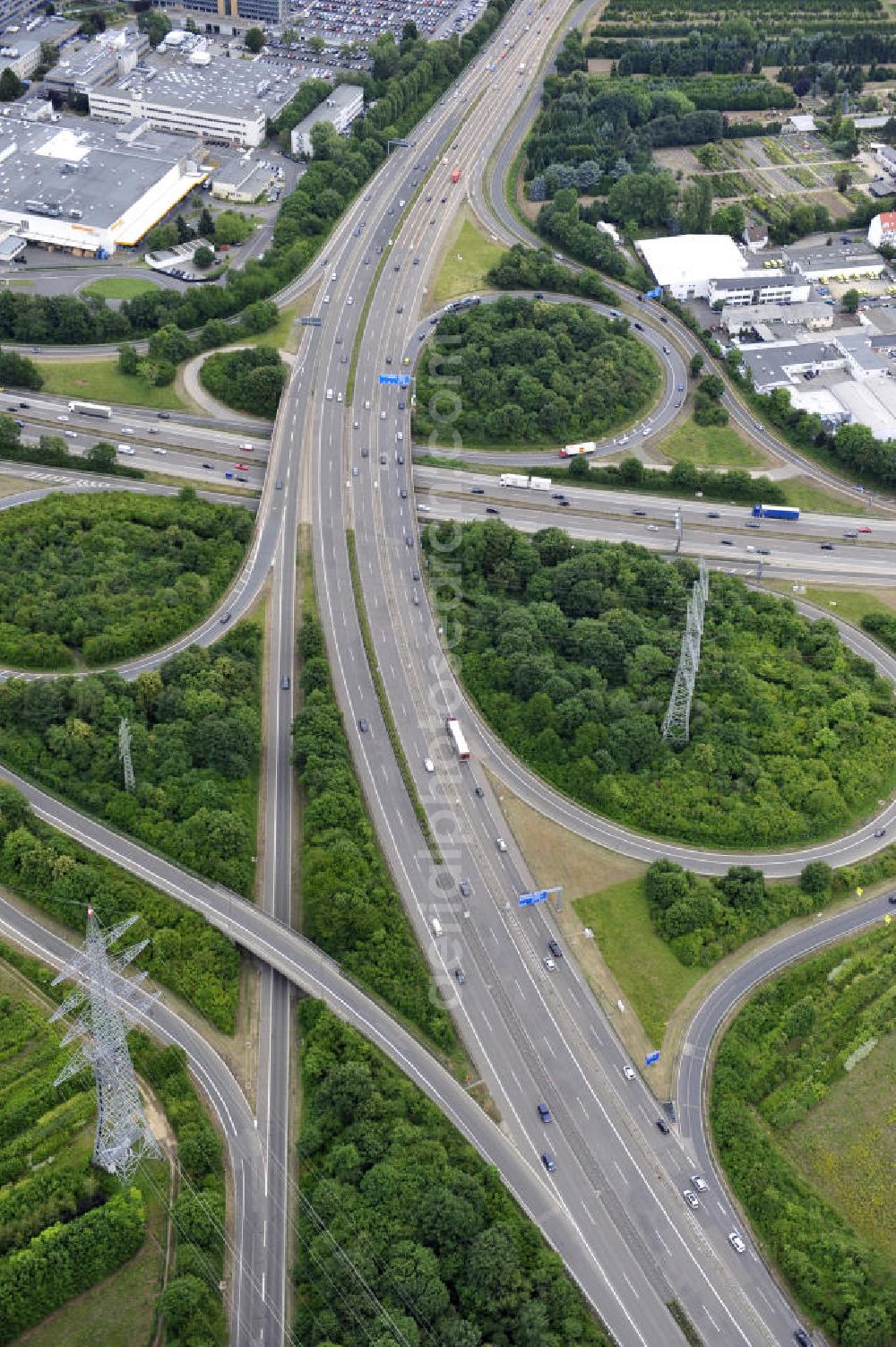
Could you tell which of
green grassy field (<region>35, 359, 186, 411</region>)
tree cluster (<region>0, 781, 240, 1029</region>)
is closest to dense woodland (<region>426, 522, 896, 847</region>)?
tree cluster (<region>0, 781, 240, 1029</region>)

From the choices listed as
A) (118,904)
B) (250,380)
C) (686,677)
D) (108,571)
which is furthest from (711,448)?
(118,904)

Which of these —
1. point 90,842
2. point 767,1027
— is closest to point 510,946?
point 767,1027

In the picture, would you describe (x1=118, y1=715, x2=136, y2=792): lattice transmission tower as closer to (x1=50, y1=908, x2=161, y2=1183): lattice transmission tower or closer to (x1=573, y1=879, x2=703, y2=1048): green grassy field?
(x1=50, y1=908, x2=161, y2=1183): lattice transmission tower

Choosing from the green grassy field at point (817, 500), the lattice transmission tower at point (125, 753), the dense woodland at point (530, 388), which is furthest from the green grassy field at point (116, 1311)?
the green grassy field at point (817, 500)

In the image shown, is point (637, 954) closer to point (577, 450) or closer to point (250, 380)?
point (577, 450)

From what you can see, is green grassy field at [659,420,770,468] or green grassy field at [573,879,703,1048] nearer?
green grassy field at [573,879,703,1048]

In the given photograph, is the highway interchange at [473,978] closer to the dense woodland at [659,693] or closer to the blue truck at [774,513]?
the dense woodland at [659,693]

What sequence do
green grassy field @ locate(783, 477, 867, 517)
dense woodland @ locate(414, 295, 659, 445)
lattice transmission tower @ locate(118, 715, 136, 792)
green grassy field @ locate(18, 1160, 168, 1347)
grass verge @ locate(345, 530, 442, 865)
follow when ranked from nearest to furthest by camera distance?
green grassy field @ locate(18, 1160, 168, 1347), lattice transmission tower @ locate(118, 715, 136, 792), grass verge @ locate(345, 530, 442, 865), green grassy field @ locate(783, 477, 867, 517), dense woodland @ locate(414, 295, 659, 445)
